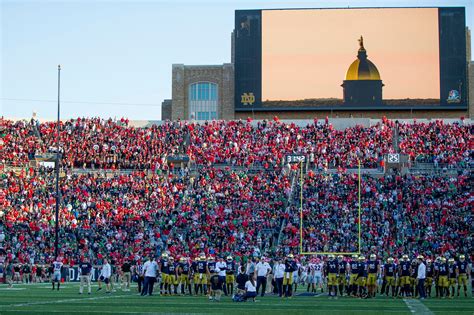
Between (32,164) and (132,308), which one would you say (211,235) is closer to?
(32,164)

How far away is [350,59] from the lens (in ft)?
213

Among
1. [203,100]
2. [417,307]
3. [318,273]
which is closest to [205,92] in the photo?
[203,100]

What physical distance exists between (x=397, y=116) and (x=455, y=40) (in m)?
6.38

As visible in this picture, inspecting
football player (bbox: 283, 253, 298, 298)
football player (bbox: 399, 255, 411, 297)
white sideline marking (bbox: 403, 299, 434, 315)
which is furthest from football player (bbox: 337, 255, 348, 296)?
white sideline marking (bbox: 403, 299, 434, 315)

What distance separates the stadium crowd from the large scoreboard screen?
298 inches

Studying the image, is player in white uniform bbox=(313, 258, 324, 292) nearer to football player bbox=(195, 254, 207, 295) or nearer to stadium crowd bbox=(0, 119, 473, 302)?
football player bbox=(195, 254, 207, 295)

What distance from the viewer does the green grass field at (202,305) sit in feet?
75.9

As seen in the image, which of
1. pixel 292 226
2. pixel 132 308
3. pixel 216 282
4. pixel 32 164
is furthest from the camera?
pixel 32 164

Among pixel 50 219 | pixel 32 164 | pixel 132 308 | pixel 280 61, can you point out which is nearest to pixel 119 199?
pixel 50 219

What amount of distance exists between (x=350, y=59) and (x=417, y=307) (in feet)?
136

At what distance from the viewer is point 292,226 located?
45.8 metres

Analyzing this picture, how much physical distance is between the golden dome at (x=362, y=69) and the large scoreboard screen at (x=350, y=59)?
2.7 inches

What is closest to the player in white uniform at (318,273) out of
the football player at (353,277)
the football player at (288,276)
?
the football player at (353,277)

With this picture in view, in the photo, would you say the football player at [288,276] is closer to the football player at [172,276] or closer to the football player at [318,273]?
the football player at [172,276]
